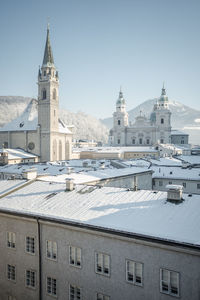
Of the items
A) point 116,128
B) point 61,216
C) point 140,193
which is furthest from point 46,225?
point 116,128

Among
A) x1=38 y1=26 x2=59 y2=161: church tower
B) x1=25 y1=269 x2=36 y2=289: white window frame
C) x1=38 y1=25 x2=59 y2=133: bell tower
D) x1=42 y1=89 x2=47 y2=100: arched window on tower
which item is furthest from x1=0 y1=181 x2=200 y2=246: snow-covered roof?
x1=42 y1=89 x2=47 y2=100: arched window on tower

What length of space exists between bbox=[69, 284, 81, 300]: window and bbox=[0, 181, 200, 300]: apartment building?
0.05 metres

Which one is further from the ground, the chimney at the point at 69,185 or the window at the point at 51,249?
the chimney at the point at 69,185

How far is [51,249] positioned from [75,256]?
160cm

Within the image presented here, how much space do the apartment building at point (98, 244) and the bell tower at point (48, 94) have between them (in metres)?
59.3

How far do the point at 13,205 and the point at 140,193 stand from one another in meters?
7.44

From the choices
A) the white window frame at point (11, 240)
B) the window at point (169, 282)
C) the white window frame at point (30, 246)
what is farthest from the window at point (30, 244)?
the window at point (169, 282)

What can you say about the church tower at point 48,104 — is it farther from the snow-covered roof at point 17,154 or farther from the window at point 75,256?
the window at point 75,256

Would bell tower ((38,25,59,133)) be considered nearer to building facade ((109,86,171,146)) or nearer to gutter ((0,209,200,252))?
building facade ((109,86,171,146))

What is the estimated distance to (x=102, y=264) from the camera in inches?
550

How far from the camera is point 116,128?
418 feet

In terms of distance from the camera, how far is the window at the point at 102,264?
1380 cm

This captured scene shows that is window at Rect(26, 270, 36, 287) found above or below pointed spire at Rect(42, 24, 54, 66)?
below

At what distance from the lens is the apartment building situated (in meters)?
12.2
